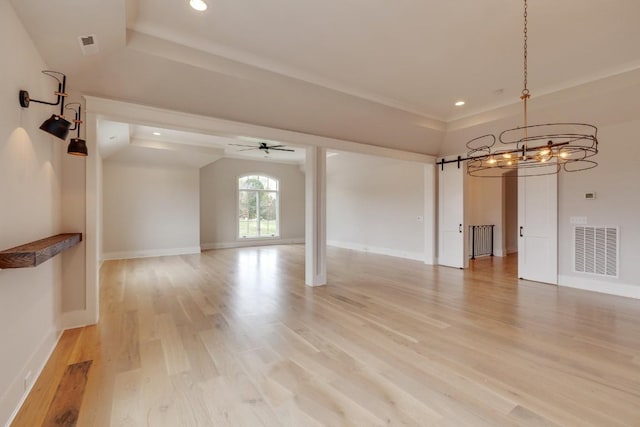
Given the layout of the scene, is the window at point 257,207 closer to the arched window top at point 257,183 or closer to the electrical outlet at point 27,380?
the arched window top at point 257,183

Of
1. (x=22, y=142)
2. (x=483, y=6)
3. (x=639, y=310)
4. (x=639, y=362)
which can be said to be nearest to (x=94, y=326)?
(x=22, y=142)

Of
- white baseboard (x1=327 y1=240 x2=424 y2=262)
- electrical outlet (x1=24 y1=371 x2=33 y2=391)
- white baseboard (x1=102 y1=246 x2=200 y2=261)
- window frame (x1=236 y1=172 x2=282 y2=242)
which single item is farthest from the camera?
window frame (x1=236 y1=172 x2=282 y2=242)

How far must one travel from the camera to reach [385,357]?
2691mm

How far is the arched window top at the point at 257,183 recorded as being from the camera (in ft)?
34.5

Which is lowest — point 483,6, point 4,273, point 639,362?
point 639,362

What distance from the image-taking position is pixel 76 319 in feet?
11.1

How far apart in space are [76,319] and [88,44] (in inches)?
117

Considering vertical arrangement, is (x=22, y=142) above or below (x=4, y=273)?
above

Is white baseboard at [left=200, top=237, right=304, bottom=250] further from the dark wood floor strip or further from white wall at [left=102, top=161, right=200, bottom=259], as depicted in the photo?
the dark wood floor strip

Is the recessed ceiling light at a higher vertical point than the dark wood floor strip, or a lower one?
higher

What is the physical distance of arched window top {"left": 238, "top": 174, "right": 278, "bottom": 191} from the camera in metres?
10.5

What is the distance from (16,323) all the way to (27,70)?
1954 millimetres

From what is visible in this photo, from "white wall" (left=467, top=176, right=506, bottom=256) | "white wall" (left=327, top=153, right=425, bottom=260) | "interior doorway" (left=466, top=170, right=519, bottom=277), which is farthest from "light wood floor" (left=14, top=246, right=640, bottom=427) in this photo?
"white wall" (left=467, top=176, right=506, bottom=256)

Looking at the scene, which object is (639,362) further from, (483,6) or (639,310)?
(483,6)
